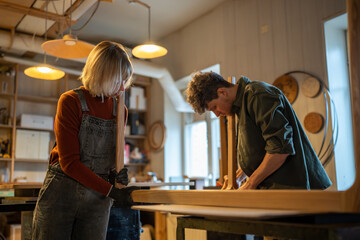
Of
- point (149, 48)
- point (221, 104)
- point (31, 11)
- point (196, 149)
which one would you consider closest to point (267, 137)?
point (221, 104)

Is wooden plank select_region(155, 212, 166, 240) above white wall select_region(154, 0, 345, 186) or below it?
below

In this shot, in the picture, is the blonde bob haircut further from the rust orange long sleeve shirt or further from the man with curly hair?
the man with curly hair

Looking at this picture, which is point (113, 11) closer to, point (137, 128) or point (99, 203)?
point (137, 128)

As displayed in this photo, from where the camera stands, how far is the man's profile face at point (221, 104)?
1.83 metres

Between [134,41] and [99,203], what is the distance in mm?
5743

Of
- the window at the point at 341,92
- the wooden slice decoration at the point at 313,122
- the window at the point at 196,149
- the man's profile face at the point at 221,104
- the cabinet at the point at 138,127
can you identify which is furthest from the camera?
the cabinet at the point at 138,127

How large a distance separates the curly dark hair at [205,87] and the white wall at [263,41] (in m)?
2.43

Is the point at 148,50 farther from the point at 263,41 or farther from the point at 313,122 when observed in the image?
the point at 313,122

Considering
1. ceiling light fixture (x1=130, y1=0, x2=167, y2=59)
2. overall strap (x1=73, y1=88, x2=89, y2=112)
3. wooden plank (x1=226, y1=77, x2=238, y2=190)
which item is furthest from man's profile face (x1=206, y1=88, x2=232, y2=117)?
ceiling light fixture (x1=130, y1=0, x2=167, y2=59)

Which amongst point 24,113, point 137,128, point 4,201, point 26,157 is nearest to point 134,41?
point 137,128

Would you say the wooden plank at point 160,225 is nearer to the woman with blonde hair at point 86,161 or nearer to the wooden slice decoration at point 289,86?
the wooden slice decoration at point 289,86

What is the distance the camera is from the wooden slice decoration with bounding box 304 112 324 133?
3.95 m

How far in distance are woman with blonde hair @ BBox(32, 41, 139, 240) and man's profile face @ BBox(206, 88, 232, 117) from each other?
0.48 metres

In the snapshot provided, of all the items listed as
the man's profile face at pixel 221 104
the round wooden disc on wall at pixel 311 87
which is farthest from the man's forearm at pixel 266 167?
the round wooden disc on wall at pixel 311 87
